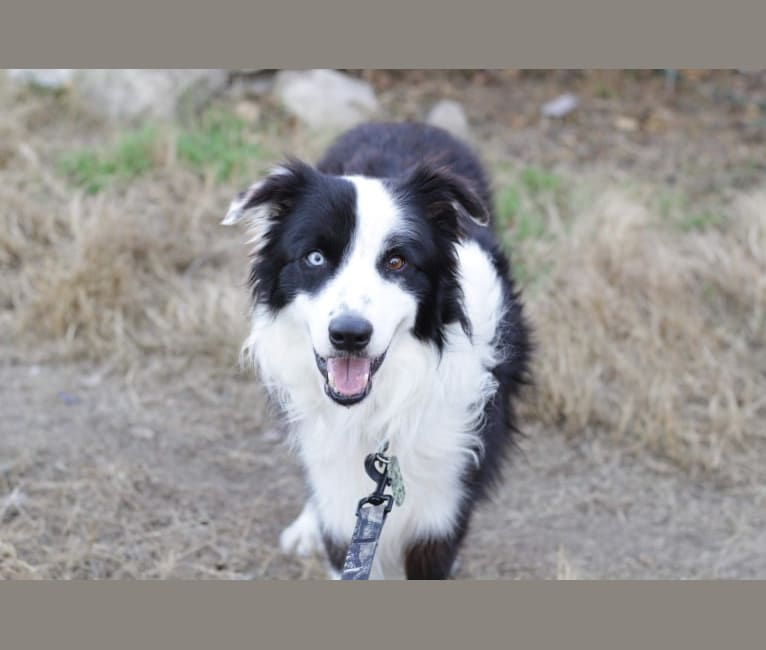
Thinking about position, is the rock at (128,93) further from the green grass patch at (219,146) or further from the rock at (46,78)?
the green grass patch at (219,146)

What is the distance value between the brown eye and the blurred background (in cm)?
127

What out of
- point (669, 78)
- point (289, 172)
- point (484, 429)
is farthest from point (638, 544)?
point (669, 78)

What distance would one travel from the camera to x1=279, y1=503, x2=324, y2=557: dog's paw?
12.9ft

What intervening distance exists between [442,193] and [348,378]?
2.33 feet

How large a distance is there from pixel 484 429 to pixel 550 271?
226cm

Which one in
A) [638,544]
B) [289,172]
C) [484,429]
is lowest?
[638,544]

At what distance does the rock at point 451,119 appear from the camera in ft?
23.4

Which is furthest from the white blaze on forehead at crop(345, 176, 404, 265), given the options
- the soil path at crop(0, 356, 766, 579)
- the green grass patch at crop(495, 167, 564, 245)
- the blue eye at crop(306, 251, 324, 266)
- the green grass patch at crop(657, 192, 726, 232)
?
the green grass patch at crop(657, 192, 726, 232)

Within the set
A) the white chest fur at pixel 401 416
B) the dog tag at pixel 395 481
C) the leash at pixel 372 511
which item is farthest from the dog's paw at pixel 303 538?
the dog tag at pixel 395 481

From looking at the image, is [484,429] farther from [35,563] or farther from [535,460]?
[35,563]

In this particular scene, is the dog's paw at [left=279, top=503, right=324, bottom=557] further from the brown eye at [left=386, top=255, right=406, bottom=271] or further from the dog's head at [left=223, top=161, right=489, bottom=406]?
the brown eye at [left=386, top=255, right=406, bottom=271]

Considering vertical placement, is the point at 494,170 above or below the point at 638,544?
above

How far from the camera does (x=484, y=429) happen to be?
3291 millimetres

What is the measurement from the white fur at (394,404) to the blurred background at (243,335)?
27.0 inches
